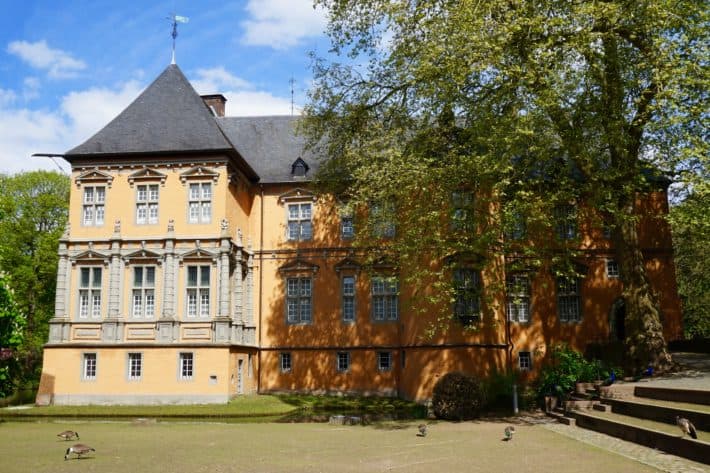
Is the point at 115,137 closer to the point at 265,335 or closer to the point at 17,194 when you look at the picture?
the point at 265,335

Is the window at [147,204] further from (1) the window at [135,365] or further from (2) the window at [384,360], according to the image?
(2) the window at [384,360]

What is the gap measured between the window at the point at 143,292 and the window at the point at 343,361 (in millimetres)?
8150

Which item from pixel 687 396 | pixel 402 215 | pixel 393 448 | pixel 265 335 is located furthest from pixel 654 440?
pixel 265 335

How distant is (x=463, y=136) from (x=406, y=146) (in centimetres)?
184

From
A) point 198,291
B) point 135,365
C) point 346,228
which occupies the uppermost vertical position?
point 346,228

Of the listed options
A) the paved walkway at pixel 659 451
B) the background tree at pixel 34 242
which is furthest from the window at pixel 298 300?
the background tree at pixel 34 242

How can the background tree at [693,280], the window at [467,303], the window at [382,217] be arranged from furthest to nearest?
the background tree at [693,280], the window at [467,303], the window at [382,217]

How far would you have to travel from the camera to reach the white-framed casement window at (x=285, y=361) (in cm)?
2873

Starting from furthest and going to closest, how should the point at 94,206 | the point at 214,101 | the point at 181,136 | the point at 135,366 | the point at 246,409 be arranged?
the point at 214,101 < the point at 94,206 < the point at 181,136 < the point at 135,366 < the point at 246,409

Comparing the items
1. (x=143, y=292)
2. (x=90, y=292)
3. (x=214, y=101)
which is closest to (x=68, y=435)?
(x=143, y=292)

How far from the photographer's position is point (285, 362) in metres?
28.8

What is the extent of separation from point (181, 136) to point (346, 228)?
8197mm

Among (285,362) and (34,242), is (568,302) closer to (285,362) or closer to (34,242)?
(285,362)

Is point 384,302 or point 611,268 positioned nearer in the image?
point 611,268
